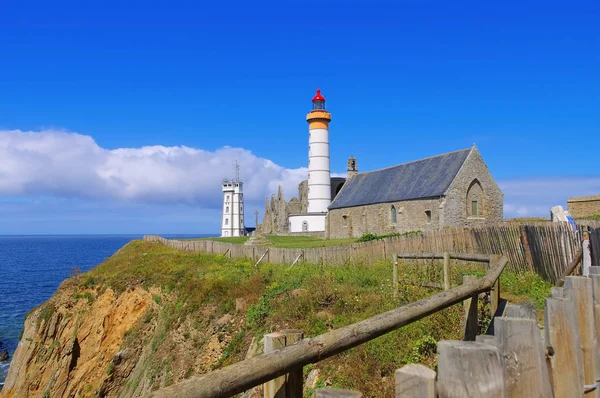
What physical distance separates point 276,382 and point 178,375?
13.8 meters

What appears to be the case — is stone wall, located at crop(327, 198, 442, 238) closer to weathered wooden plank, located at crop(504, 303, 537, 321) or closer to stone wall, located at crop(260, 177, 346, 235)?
stone wall, located at crop(260, 177, 346, 235)

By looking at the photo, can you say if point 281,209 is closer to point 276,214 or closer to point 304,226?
point 276,214

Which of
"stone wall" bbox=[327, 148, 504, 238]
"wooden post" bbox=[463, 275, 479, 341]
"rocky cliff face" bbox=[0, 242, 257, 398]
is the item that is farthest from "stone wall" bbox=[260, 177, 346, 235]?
"wooden post" bbox=[463, 275, 479, 341]

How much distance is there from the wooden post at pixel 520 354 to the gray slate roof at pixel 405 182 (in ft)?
110

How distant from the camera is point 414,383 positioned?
6.50 feet

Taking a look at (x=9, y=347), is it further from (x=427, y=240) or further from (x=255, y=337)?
(x=427, y=240)

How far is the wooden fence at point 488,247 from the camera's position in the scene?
40.5ft

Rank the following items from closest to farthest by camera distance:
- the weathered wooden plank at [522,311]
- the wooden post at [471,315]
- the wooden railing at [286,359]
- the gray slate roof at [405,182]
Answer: the wooden railing at [286,359]
the weathered wooden plank at [522,311]
the wooden post at [471,315]
the gray slate roof at [405,182]

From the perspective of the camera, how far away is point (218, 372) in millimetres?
1896

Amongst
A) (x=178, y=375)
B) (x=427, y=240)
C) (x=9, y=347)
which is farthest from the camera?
(x=9, y=347)

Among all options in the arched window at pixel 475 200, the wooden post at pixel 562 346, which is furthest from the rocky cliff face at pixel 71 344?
the arched window at pixel 475 200

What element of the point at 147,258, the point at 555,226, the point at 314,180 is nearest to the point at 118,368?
the point at 147,258

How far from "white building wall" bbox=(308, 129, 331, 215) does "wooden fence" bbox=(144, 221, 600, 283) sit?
27431mm

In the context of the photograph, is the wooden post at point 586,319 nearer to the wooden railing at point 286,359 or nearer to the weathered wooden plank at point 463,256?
the wooden railing at point 286,359
